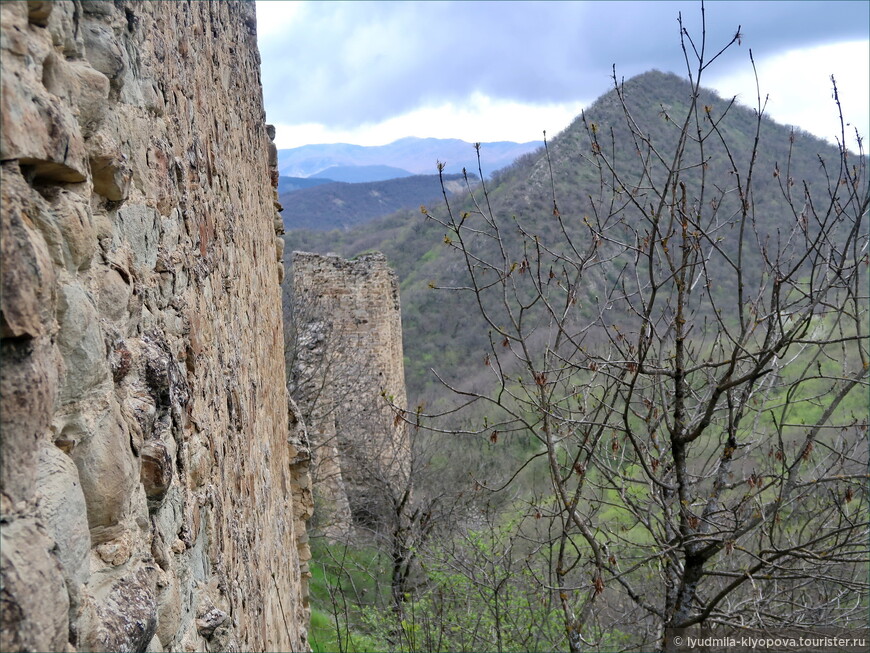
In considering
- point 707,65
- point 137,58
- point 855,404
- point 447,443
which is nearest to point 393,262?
point 447,443

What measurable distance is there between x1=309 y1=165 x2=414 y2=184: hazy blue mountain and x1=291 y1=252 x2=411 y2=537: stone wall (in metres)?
51.2

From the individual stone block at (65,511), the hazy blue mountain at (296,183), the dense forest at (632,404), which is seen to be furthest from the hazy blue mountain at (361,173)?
the individual stone block at (65,511)

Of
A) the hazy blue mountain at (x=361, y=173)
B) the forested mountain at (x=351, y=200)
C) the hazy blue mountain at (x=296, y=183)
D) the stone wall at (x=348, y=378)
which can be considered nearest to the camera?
the stone wall at (x=348, y=378)

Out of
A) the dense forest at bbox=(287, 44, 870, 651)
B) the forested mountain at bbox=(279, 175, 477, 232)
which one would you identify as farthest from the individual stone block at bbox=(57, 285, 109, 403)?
the forested mountain at bbox=(279, 175, 477, 232)

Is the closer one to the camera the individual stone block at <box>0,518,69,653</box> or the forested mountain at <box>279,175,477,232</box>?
the individual stone block at <box>0,518,69,653</box>

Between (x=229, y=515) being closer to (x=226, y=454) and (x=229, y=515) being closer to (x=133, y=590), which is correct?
(x=226, y=454)

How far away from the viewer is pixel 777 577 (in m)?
3.73

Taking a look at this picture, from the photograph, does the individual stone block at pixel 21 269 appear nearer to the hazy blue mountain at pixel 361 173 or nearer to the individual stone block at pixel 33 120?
the individual stone block at pixel 33 120

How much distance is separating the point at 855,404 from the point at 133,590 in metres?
12.6

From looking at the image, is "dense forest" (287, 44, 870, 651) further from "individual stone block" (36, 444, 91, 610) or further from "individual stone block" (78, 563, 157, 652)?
"individual stone block" (36, 444, 91, 610)

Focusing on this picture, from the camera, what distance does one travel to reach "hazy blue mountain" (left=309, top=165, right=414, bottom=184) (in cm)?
6456

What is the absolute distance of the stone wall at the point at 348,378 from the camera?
39.1ft

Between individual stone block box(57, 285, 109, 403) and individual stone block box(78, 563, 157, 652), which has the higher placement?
individual stone block box(57, 285, 109, 403)

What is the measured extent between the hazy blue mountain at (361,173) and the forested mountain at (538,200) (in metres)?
31.3
